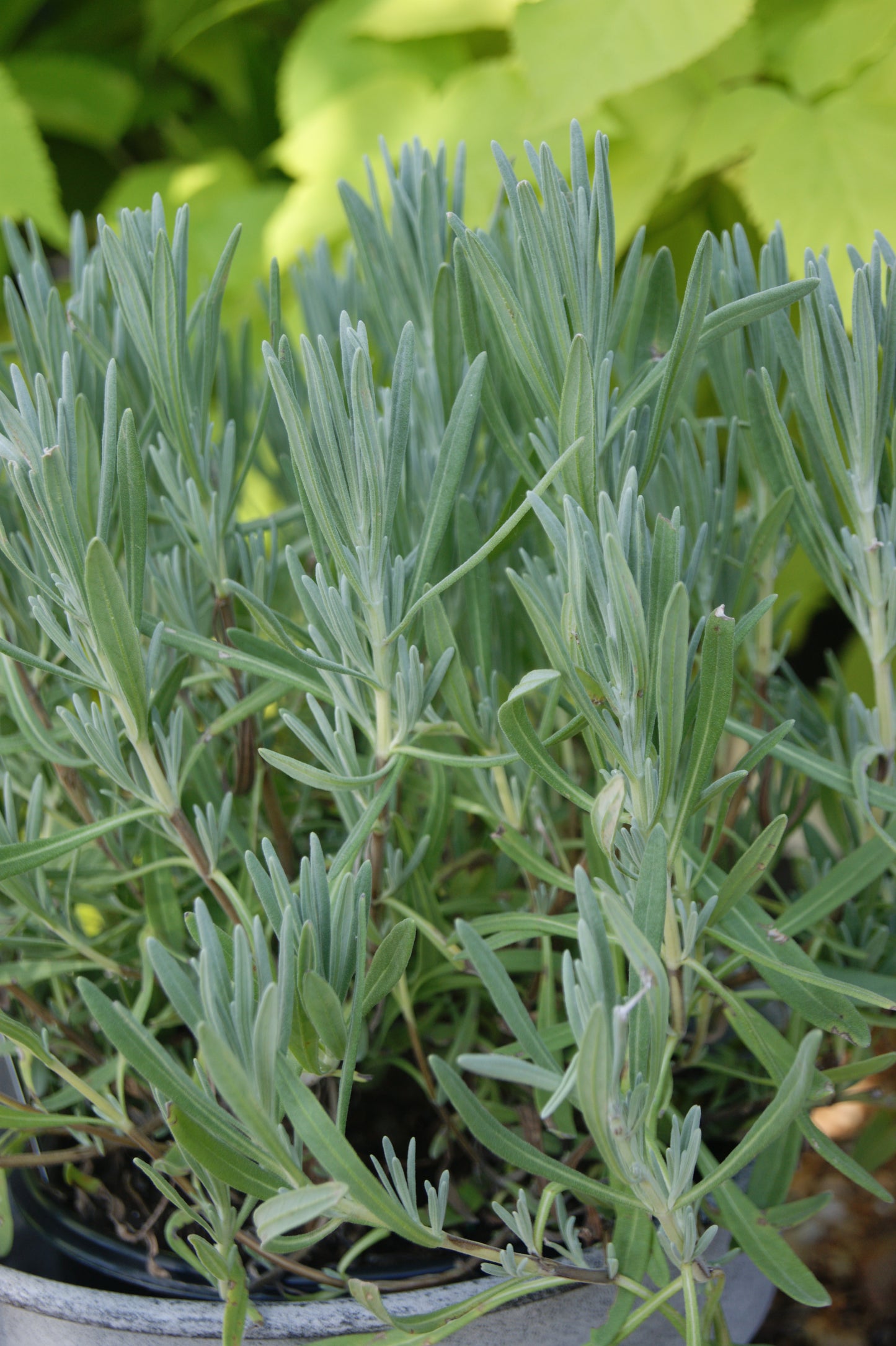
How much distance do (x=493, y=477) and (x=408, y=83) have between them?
0.76 metres

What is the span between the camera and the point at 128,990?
0.37 metres

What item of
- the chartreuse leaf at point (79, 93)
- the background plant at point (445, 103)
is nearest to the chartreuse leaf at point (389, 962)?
the background plant at point (445, 103)

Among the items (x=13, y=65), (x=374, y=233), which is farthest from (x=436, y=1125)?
(x=13, y=65)

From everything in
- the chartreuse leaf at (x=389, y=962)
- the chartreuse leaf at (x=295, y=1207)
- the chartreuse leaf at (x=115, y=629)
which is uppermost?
the chartreuse leaf at (x=115, y=629)

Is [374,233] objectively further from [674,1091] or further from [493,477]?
[674,1091]

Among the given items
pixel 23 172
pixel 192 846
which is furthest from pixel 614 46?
pixel 192 846

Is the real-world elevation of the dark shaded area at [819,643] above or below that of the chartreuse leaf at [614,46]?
below

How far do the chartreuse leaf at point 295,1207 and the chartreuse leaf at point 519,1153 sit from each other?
3 centimetres

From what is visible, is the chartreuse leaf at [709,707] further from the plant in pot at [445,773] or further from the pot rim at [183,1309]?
the pot rim at [183,1309]

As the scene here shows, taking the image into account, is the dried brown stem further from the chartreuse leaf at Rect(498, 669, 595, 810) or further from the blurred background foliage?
the blurred background foliage

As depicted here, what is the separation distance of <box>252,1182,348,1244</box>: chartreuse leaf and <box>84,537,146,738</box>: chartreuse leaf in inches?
4.5

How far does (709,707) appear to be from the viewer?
9.0 inches

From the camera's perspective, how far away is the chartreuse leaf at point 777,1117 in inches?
7.6

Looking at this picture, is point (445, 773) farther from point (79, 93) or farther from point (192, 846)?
point (79, 93)
